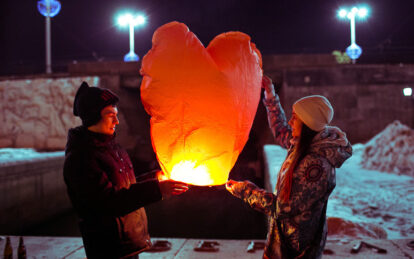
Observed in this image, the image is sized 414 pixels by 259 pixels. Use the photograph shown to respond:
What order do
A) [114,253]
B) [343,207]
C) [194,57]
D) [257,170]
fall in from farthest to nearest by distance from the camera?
[257,170] < [343,207] < [114,253] < [194,57]

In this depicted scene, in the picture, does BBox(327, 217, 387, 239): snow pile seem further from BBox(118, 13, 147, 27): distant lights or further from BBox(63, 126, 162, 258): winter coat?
BBox(118, 13, 147, 27): distant lights

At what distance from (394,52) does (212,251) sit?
16.8 metres

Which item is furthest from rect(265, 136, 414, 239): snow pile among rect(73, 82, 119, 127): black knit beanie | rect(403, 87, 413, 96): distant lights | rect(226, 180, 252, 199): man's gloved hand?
rect(403, 87, 413, 96): distant lights

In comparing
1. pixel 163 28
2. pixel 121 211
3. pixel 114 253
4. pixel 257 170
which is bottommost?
pixel 257 170

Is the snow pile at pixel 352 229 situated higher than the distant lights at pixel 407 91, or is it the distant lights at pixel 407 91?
the distant lights at pixel 407 91

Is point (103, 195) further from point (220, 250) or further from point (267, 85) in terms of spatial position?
point (220, 250)

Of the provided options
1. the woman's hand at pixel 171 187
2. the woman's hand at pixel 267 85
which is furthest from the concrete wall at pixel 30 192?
the woman's hand at pixel 267 85

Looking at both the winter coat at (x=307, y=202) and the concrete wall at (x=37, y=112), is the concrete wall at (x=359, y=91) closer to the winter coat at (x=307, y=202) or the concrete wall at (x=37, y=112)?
the concrete wall at (x=37, y=112)

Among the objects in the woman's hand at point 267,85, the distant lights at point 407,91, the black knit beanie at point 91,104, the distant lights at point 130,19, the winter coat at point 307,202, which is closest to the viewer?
the winter coat at point 307,202

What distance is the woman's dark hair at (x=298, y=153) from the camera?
6.07 ft

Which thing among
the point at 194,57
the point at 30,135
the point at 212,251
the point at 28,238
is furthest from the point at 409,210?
the point at 30,135

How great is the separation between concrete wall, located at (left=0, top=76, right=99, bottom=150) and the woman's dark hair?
45.3ft

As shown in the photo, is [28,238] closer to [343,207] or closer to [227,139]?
[227,139]

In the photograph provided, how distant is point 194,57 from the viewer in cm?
183
